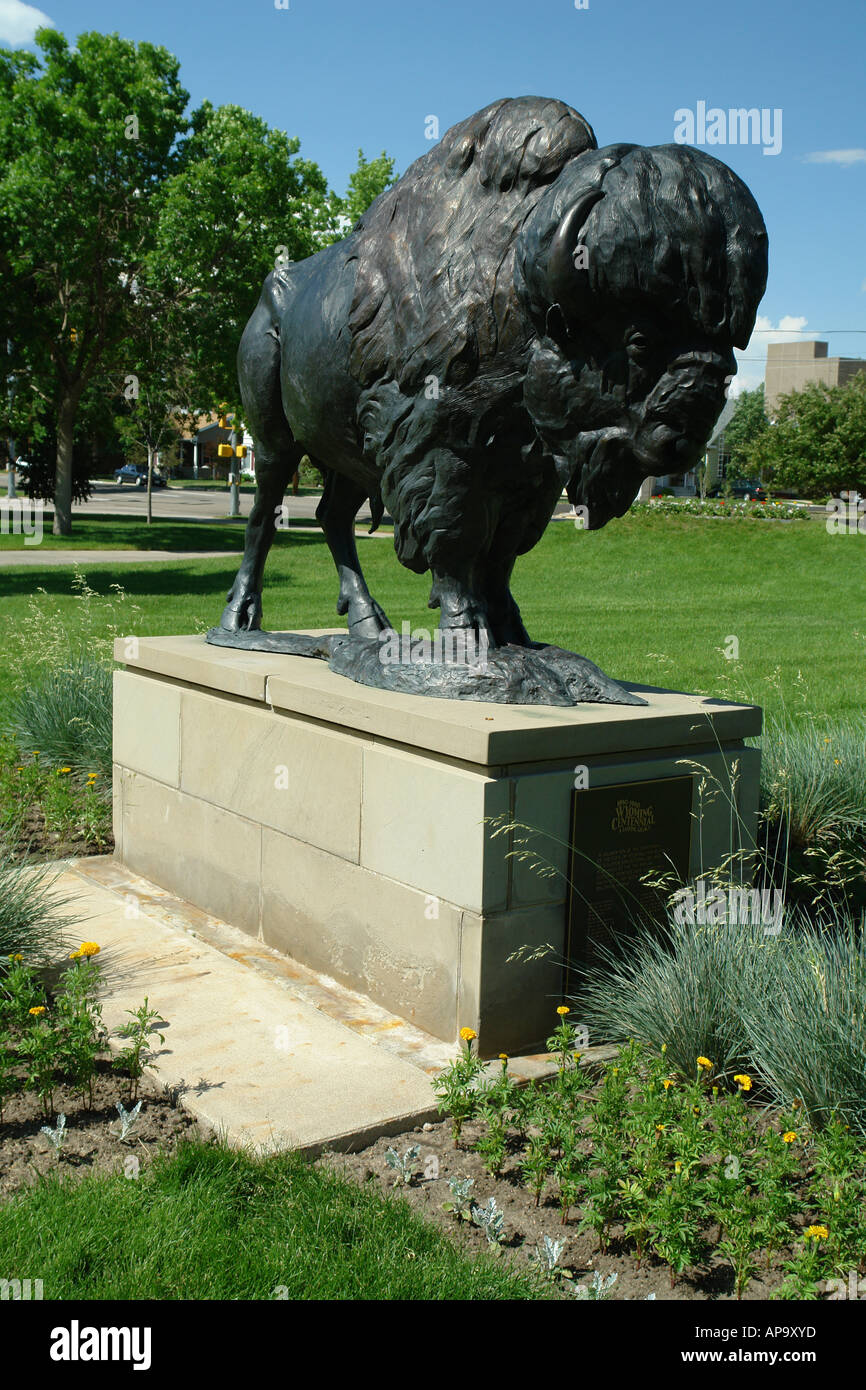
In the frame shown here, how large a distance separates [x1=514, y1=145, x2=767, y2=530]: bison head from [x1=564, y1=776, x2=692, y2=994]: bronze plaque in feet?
3.65

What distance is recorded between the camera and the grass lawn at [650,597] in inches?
416

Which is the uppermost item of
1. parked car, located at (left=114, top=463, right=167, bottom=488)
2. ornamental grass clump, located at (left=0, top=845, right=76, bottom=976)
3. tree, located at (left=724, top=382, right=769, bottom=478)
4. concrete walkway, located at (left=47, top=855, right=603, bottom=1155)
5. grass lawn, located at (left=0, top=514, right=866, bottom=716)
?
tree, located at (left=724, top=382, right=769, bottom=478)

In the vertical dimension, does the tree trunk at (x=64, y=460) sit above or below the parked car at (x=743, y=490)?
below

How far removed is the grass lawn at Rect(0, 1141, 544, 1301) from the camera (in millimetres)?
2613

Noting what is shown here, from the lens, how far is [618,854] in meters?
4.11

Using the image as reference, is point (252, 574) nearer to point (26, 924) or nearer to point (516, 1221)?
point (26, 924)

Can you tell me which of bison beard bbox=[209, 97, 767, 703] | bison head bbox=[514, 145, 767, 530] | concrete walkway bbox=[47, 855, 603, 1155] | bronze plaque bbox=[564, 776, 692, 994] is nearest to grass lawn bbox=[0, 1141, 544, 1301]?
concrete walkway bbox=[47, 855, 603, 1155]

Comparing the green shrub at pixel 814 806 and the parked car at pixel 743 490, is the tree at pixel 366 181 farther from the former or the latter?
the green shrub at pixel 814 806

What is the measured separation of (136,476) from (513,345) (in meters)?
67.6

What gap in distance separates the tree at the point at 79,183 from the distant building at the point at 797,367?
201 ft

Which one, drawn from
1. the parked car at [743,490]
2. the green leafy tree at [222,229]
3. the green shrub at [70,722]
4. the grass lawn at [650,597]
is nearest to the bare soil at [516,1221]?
the green shrub at [70,722]

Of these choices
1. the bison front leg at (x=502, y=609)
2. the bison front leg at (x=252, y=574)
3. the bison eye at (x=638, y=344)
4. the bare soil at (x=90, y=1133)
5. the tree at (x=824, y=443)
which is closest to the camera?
the bare soil at (x=90, y=1133)

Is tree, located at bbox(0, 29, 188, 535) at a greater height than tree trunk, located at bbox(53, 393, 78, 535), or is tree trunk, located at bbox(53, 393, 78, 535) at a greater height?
tree, located at bbox(0, 29, 188, 535)

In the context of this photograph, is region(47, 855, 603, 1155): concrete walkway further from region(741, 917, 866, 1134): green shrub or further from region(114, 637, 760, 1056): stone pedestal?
region(741, 917, 866, 1134): green shrub
